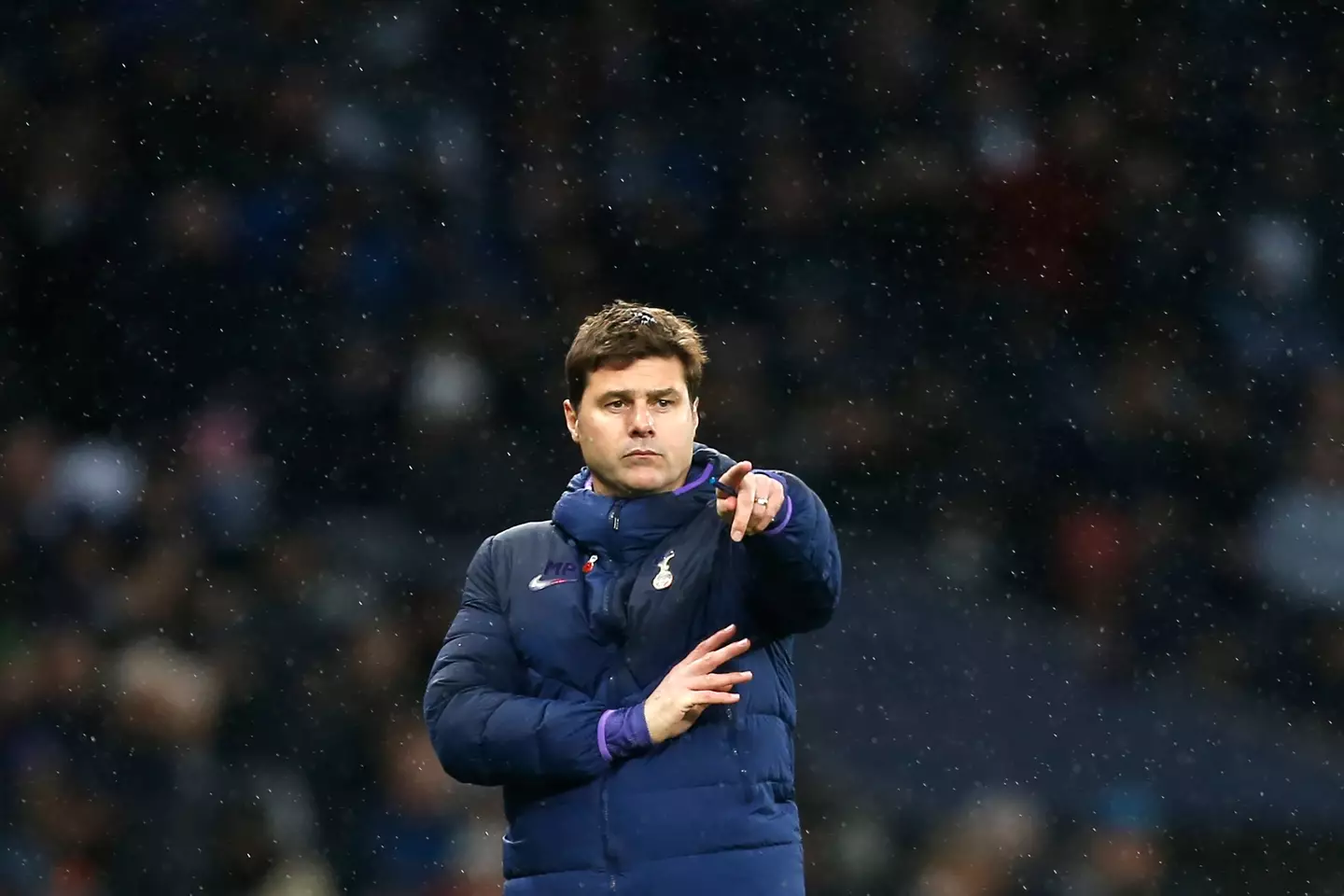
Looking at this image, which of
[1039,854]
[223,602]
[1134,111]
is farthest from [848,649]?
[1134,111]

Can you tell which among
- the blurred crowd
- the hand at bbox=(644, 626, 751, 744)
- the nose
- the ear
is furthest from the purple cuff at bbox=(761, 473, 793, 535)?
the blurred crowd

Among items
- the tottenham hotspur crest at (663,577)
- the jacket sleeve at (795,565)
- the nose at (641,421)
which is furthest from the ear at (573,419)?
the jacket sleeve at (795,565)

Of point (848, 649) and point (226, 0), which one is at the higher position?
point (226, 0)

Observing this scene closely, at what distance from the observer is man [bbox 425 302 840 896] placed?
7.75ft

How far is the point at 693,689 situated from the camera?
2336 millimetres

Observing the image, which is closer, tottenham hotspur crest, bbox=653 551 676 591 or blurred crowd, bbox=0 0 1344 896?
tottenham hotspur crest, bbox=653 551 676 591

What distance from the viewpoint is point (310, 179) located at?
6859mm

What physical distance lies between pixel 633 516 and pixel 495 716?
0.98 ft

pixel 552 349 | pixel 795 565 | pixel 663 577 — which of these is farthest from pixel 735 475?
pixel 552 349

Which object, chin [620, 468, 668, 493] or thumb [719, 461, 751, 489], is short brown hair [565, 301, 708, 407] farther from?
thumb [719, 461, 751, 489]

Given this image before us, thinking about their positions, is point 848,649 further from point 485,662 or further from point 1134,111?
point 485,662

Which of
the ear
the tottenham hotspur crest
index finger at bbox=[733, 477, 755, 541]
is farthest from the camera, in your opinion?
the ear

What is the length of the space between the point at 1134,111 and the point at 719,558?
193 inches

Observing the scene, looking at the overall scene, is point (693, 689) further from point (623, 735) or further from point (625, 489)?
point (625, 489)
